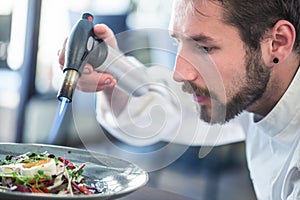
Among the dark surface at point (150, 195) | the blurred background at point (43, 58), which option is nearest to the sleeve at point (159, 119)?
the dark surface at point (150, 195)

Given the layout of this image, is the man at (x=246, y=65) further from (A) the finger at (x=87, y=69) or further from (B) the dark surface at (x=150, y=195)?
(B) the dark surface at (x=150, y=195)

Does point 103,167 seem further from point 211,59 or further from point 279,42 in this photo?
point 279,42

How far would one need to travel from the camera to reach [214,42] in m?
1.06

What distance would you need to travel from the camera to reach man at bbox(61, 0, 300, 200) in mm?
1053

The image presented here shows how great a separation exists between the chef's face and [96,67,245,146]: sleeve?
0.45 feet

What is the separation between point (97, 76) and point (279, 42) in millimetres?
392

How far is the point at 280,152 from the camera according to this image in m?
1.17

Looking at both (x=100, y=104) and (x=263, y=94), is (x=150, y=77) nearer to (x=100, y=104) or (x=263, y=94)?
(x=100, y=104)

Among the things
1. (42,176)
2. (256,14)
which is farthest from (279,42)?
(42,176)

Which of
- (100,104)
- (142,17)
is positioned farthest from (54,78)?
(100,104)

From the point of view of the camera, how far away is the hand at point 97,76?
1.02m

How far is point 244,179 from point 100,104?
1218 millimetres

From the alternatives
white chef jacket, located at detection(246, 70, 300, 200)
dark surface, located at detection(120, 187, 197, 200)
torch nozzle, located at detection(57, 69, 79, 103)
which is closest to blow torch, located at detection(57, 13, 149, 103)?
torch nozzle, located at detection(57, 69, 79, 103)

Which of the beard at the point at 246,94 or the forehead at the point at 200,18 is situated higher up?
the forehead at the point at 200,18
